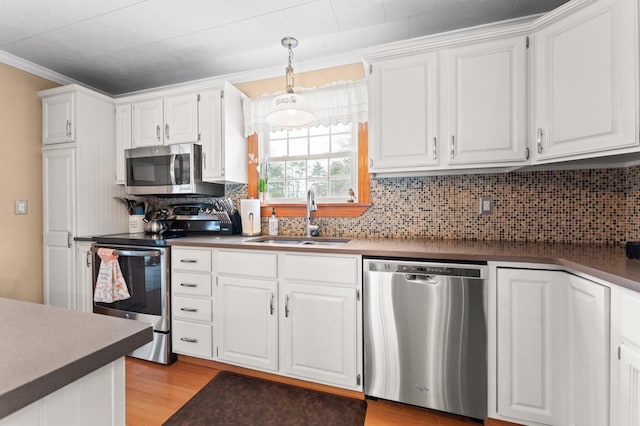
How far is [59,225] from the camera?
263 cm

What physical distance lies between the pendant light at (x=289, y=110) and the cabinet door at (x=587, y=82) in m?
1.39

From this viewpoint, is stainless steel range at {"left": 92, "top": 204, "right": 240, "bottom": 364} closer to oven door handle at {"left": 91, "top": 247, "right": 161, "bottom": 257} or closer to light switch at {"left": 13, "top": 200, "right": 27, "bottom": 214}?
oven door handle at {"left": 91, "top": 247, "right": 161, "bottom": 257}

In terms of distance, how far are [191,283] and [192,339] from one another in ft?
1.36

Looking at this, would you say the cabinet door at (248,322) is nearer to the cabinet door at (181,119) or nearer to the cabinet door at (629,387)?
the cabinet door at (181,119)

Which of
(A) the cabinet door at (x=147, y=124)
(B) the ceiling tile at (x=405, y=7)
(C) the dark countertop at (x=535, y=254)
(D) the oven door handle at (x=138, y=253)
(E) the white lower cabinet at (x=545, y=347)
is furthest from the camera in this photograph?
(A) the cabinet door at (x=147, y=124)

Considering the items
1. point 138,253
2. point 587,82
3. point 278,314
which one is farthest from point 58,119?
point 587,82

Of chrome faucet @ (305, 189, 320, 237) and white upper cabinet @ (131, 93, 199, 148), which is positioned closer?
chrome faucet @ (305, 189, 320, 237)

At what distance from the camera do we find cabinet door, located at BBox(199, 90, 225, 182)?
2533mm

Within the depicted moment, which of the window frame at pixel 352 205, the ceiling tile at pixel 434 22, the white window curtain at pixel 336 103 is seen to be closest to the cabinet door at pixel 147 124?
the white window curtain at pixel 336 103

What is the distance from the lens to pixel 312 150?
2.67m

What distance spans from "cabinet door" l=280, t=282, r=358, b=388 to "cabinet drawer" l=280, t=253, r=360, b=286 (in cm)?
5

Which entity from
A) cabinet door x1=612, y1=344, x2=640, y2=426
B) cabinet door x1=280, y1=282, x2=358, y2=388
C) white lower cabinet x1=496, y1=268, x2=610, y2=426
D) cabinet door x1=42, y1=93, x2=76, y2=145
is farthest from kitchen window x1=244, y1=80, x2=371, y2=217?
cabinet door x1=612, y1=344, x2=640, y2=426

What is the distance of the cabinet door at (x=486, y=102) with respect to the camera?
70.4 inches

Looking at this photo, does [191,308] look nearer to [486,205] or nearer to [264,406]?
[264,406]
